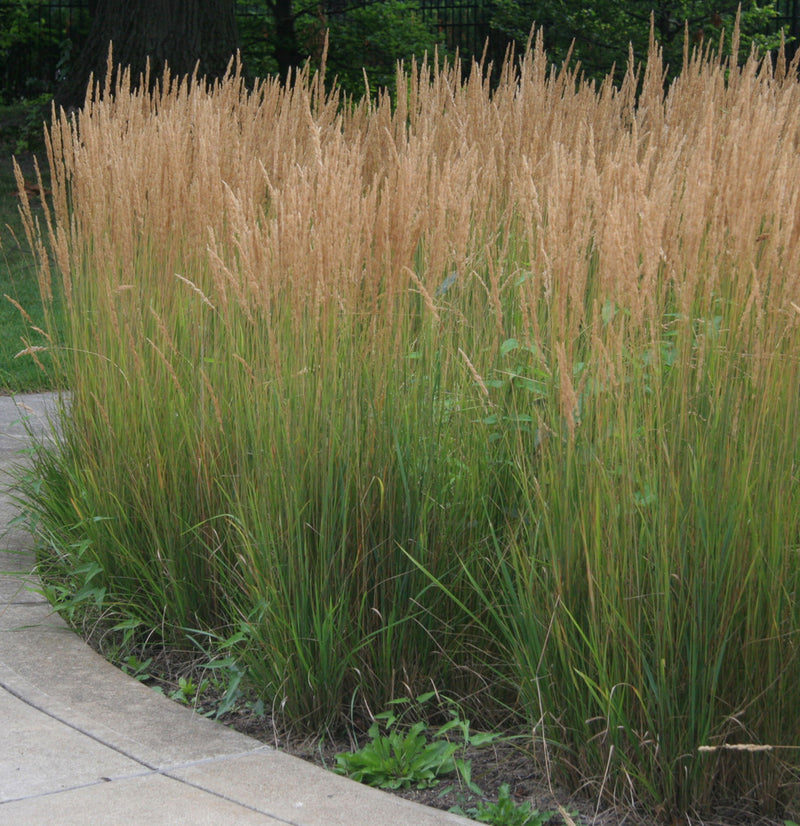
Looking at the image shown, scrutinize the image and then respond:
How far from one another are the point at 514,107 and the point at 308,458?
8.92 feet

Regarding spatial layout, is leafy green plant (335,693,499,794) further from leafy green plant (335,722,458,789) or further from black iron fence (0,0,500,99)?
black iron fence (0,0,500,99)

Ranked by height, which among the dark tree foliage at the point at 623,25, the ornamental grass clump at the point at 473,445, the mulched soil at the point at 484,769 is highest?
the dark tree foliage at the point at 623,25

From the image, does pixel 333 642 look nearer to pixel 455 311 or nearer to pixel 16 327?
pixel 455 311

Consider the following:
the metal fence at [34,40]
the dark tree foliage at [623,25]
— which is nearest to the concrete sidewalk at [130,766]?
the dark tree foliage at [623,25]

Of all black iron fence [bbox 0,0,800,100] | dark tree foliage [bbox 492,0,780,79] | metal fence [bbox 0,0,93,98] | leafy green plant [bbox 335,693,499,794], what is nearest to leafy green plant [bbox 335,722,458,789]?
leafy green plant [bbox 335,693,499,794]

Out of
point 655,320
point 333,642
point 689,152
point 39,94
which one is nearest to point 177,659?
point 333,642

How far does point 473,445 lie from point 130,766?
50.8 inches

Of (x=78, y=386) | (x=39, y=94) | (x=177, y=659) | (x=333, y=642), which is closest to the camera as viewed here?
(x=333, y=642)

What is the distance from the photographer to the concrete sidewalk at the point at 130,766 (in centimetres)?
270

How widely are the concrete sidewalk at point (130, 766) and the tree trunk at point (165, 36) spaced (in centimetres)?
1102

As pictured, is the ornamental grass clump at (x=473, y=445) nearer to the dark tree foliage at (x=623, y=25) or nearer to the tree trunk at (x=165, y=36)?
the tree trunk at (x=165, y=36)

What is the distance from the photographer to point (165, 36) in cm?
1362

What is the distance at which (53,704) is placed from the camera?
331 centimetres

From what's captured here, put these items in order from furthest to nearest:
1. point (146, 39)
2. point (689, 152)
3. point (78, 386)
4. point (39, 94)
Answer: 1. point (39, 94)
2. point (146, 39)
3. point (78, 386)
4. point (689, 152)
